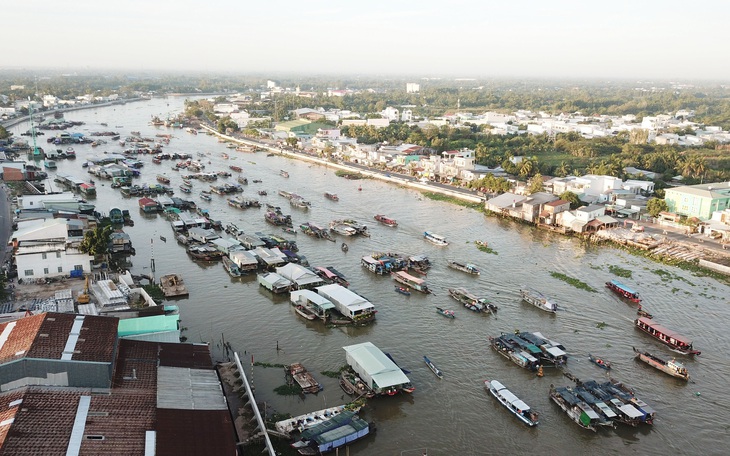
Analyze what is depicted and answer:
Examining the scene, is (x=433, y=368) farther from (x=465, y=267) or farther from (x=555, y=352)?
(x=465, y=267)

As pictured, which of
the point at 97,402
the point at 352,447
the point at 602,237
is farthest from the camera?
the point at 602,237

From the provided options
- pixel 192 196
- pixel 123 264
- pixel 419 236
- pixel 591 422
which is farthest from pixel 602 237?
pixel 192 196

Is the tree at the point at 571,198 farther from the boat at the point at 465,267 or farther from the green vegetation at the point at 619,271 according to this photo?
the boat at the point at 465,267

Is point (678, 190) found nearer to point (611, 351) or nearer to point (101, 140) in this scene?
point (611, 351)

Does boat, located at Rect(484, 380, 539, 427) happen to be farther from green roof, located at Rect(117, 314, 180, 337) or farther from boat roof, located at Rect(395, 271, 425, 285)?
green roof, located at Rect(117, 314, 180, 337)

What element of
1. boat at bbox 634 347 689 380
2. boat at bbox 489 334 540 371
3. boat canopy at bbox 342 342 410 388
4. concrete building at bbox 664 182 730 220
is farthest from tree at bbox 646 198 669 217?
boat canopy at bbox 342 342 410 388

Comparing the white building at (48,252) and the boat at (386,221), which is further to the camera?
the boat at (386,221)

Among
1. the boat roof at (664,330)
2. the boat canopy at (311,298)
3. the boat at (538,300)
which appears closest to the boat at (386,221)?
the boat at (538,300)
